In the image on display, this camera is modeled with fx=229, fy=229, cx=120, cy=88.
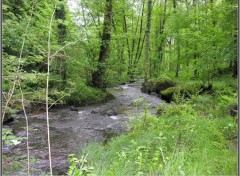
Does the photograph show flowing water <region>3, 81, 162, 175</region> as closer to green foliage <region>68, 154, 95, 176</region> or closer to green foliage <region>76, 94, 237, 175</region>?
green foliage <region>76, 94, 237, 175</region>

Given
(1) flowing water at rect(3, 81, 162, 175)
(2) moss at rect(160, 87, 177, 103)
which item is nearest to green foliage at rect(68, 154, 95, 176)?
(1) flowing water at rect(3, 81, 162, 175)

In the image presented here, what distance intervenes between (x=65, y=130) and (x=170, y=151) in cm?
378

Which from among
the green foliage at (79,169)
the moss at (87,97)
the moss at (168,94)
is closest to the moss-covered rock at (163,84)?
the moss at (168,94)

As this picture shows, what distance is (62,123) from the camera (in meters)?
7.67

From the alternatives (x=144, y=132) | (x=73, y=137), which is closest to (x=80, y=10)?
(x=73, y=137)

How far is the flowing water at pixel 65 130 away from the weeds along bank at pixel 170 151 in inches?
26.6

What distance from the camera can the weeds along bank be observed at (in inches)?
125

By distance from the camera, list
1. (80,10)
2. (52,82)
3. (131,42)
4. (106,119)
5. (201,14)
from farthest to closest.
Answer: (131,42) < (80,10) < (201,14) < (52,82) < (106,119)

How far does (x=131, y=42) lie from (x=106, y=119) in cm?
2377

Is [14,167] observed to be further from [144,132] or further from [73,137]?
[73,137]

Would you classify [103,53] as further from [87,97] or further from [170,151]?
[170,151]

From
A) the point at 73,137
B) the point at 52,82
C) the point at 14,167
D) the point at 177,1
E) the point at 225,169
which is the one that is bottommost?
the point at 73,137

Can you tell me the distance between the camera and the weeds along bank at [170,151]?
10.4 ft

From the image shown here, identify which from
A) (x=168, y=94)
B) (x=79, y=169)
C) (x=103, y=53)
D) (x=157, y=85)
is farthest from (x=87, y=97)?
(x=79, y=169)
